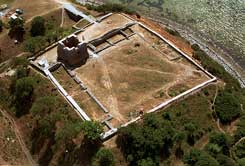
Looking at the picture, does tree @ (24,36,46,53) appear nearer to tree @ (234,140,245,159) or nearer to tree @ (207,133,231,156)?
tree @ (207,133,231,156)

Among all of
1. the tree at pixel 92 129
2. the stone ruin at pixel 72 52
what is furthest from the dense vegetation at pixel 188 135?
the stone ruin at pixel 72 52

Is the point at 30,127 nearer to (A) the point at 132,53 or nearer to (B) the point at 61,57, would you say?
(B) the point at 61,57

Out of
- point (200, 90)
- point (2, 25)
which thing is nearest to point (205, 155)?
point (200, 90)

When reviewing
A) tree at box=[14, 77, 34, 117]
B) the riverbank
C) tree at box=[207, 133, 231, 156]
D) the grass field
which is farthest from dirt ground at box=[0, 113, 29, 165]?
the riverbank

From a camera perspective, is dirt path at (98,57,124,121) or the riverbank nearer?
dirt path at (98,57,124,121)

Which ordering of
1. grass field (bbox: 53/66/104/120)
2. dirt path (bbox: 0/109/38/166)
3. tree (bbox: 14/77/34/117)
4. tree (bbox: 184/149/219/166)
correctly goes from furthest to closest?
tree (bbox: 14/77/34/117)
grass field (bbox: 53/66/104/120)
dirt path (bbox: 0/109/38/166)
tree (bbox: 184/149/219/166)

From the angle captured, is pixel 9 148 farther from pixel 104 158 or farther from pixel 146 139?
pixel 146 139
